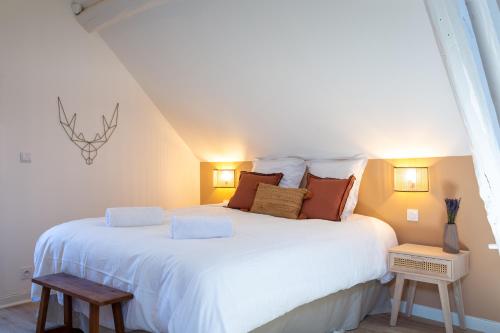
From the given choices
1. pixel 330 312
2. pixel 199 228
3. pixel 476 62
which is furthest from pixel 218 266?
pixel 476 62

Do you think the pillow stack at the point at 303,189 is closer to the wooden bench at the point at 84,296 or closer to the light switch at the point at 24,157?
the wooden bench at the point at 84,296

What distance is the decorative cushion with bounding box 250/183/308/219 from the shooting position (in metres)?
3.37

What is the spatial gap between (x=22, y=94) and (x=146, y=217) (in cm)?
172

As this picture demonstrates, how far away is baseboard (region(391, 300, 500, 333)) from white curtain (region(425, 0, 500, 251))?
2.75 meters

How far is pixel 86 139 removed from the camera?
4051mm

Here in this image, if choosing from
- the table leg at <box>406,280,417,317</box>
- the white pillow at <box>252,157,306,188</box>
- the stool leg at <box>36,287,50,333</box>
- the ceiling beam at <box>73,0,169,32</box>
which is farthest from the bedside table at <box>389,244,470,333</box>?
the ceiling beam at <box>73,0,169,32</box>

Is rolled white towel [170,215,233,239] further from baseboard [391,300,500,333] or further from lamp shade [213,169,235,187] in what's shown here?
lamp shade [213,169,235,187]

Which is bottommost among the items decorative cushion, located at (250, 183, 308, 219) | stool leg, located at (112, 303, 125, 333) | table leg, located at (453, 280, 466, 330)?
table leg, located at (453, 280, 466, 330)

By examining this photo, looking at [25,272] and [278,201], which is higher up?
[278,201]

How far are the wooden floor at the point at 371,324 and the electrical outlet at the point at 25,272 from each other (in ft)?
1.14

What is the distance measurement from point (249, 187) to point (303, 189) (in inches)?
23.2

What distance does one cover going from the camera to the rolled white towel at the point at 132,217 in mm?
2789

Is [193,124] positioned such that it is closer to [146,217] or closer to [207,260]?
[146,217]

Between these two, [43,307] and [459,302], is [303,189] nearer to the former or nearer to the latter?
[459,302]
